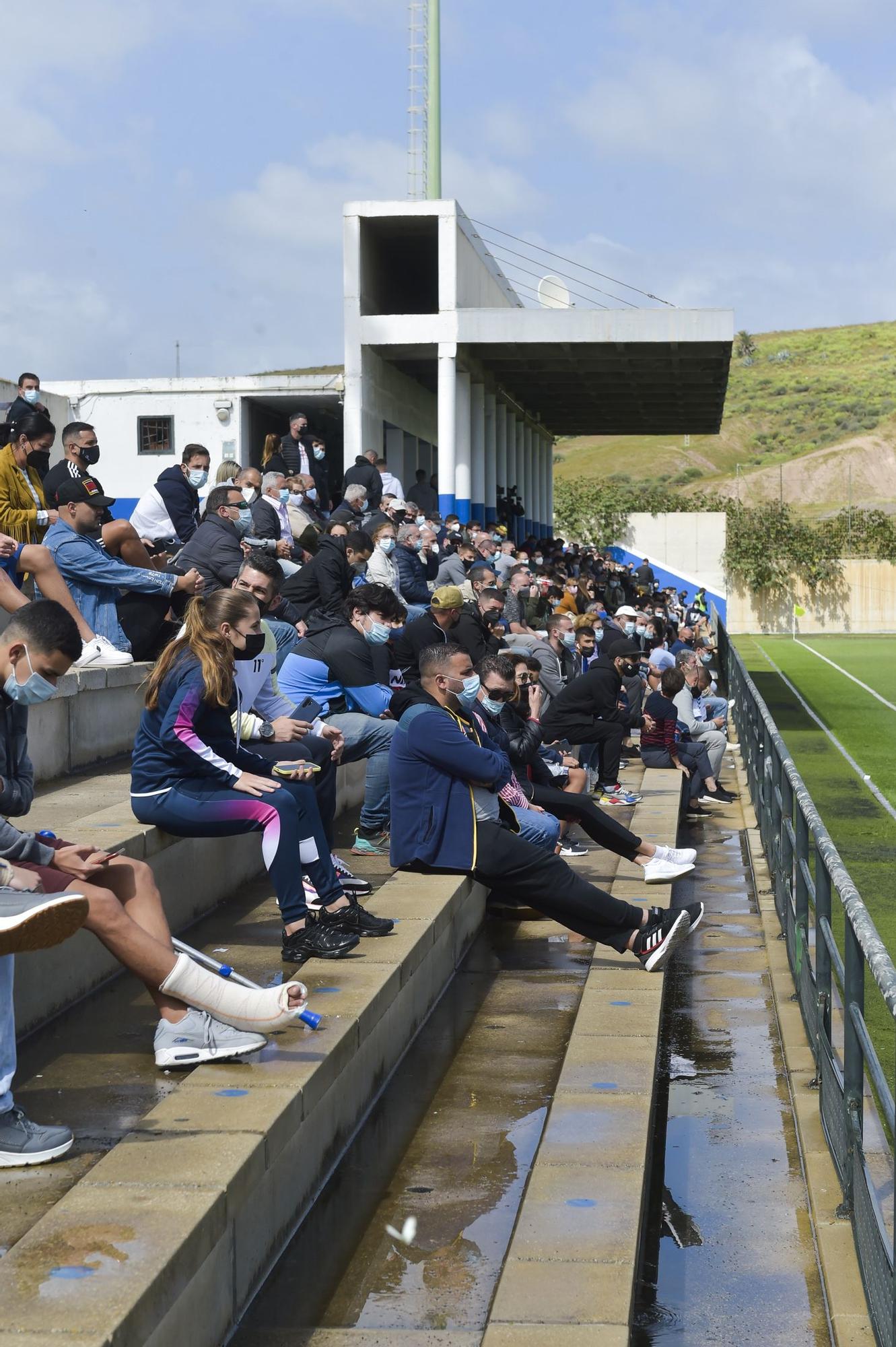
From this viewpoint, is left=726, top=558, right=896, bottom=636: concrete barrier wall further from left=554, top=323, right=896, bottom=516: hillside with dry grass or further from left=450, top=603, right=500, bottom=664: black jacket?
left=450, top=603, right=500, bottom=664: black jacket

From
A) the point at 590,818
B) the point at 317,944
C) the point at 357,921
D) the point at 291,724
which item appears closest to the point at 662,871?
the point at 590,818

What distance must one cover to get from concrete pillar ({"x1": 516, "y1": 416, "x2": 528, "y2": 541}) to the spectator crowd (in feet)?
78.7

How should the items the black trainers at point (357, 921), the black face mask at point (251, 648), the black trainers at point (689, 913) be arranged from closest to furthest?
the black trainers at point (357, 921) < the black face mask at point (251, 648) < the black trainers at point (689, 913)

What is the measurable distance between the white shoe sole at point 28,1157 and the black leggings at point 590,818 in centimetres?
503

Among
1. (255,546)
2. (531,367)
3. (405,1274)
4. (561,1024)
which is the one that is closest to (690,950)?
(561,1024)

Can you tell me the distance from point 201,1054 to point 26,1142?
2.52ft

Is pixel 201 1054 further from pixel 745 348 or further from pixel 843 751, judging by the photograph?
pixel 745 348

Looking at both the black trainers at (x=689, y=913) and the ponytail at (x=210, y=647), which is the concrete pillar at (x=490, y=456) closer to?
the black trainers at (x=689, y=913)

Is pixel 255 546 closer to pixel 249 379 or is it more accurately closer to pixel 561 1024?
pixel 561 1024

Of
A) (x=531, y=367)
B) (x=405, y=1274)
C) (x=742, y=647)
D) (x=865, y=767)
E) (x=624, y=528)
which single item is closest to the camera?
(x=405, y=1274)

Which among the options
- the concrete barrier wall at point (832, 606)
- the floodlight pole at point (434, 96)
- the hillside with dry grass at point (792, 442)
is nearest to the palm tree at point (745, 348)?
the hillside with dry grass at point (792, 442)

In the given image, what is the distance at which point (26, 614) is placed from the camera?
4.83m

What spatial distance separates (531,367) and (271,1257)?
2997 cm

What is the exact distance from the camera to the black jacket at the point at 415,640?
10.6 m
